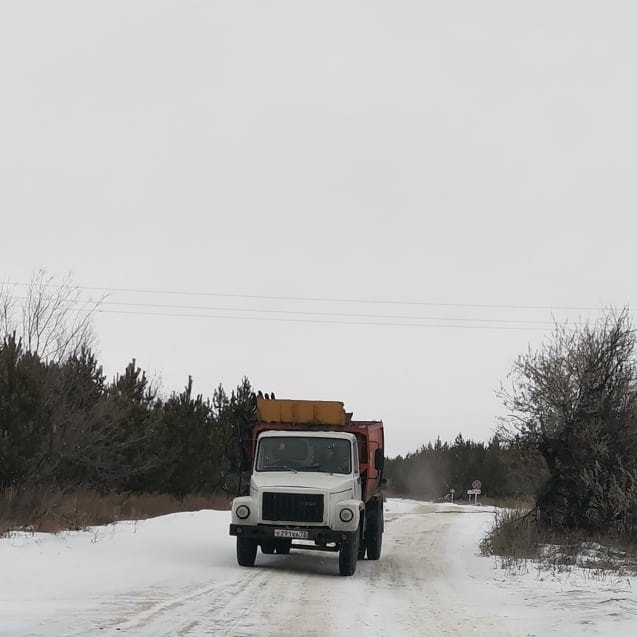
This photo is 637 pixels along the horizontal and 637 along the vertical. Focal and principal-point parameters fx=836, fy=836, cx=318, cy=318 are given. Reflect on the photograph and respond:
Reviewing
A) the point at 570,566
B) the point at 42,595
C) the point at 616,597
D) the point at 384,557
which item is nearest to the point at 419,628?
the point at 616,597

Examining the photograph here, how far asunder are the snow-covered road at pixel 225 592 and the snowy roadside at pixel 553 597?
0.06 meters

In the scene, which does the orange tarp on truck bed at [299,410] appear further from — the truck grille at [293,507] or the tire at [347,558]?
the tire at [347,558]

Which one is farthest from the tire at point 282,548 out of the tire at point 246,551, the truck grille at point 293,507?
the truck grille at point 293,507

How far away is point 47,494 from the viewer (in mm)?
18578

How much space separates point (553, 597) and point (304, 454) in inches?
211

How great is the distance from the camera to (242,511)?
14.4m

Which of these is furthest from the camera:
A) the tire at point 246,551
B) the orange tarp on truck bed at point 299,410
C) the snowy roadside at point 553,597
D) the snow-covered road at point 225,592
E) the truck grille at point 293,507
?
the orange tarp on truck bed at point 299,410

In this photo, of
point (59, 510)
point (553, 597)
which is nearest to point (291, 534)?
point (553, 597)

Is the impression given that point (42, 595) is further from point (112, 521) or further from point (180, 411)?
point (180, 411)

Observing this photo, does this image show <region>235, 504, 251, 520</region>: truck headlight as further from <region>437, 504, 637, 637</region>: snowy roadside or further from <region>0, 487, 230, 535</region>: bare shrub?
<region>0, 487, 230, 535</region>: bare shrub

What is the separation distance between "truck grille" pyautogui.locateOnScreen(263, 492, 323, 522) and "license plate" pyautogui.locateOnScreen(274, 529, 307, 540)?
0.19m

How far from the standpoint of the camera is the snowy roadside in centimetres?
933

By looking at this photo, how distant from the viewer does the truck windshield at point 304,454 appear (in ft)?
50.3

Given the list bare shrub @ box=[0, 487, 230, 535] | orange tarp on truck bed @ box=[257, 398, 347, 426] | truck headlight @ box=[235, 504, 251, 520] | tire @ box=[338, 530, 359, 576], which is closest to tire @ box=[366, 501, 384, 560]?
orange tarp on truck bed @ box=[257, 398, 347, 426]
